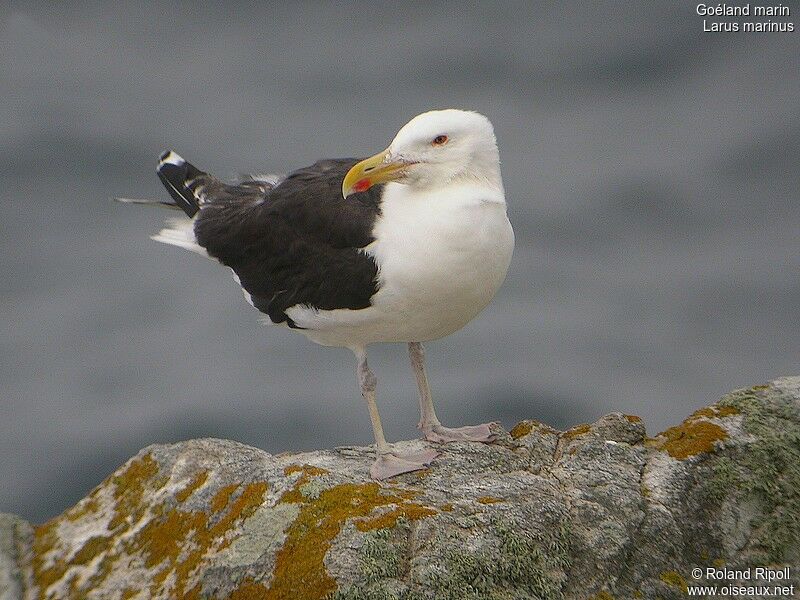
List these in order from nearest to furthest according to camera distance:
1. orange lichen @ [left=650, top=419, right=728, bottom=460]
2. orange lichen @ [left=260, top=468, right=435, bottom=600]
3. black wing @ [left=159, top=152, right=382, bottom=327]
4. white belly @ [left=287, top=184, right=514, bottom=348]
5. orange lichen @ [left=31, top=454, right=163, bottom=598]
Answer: orange lichen @ [left=260, top=468, right=435, bottom=600]
orange lichen @ [left=31, top=454, right=163, bottom=598]
orange lichen @ [left=650, top=419, right=728, bottom=460]
white belly @ [left=287, top=184, right=514, bottom=348]
black wing @ [left=159, top=152, right=382, bottom=327]

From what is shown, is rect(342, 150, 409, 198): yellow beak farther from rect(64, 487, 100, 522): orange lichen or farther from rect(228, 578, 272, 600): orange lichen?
rect(228, 578, 272, 600): orange lichen

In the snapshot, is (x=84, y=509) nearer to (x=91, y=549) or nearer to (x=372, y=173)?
(x=91, y=549)

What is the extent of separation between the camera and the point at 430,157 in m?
7.89

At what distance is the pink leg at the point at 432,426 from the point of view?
8.11 m

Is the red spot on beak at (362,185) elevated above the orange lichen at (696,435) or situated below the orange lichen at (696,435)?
above

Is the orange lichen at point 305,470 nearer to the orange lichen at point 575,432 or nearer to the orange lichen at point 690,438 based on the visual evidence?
the orange lichen at point 575,432

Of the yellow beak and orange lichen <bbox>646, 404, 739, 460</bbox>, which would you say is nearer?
orange lichen <bbox>646, 404, 739, 460</bbox>

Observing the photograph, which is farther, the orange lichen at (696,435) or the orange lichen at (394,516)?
the orange lichen at (696,435)

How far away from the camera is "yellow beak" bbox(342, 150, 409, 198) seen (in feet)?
25.7

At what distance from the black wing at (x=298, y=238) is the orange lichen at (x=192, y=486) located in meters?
1.75

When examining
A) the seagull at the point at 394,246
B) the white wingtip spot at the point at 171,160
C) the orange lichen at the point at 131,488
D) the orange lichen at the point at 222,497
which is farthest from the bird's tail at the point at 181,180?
the orange lichen at the point at 222,497

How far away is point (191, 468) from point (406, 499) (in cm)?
135

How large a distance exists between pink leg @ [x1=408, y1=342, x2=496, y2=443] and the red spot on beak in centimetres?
156

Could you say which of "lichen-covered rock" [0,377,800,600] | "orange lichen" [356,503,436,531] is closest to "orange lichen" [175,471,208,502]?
"lichen-covered rock" [0,377,800,600]
